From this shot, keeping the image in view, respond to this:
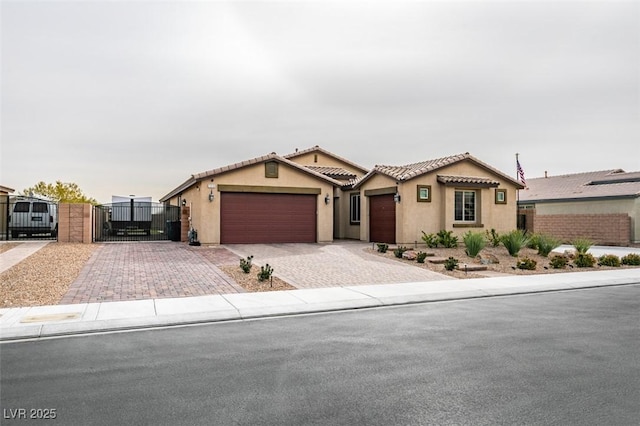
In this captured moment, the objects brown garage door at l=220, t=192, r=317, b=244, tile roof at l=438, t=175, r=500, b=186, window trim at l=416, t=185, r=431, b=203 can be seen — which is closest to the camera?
brown garage door at l=220, t=192, r=317, b=244

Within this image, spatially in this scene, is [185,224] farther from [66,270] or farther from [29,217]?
[66,270]

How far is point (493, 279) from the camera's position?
13.9m

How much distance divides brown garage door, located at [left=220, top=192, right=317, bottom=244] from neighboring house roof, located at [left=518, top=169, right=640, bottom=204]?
58.9ft

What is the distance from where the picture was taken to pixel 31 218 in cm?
2417

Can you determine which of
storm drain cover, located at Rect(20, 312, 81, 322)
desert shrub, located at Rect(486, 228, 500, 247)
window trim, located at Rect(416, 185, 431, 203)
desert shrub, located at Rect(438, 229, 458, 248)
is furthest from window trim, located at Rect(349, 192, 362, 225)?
storm drain cover, located at Rect(20, 312, 81, 322)

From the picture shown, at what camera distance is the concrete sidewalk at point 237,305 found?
312 inches

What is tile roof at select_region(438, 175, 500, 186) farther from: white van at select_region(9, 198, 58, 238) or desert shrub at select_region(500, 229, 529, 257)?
white van at select_region(9, 198, 58, 238)

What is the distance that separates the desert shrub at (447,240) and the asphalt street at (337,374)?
12685 millimetres

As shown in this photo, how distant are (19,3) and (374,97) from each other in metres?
13.9

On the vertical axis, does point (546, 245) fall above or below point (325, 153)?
below

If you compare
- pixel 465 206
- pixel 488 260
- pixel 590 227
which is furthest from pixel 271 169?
pixel 590 227

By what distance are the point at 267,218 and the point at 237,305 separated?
523 inches

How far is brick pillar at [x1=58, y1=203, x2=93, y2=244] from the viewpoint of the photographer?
2148 centimetres

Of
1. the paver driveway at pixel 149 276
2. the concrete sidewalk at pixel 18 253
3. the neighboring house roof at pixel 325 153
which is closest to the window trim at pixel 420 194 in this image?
the paver driveway at pixel 149 276
